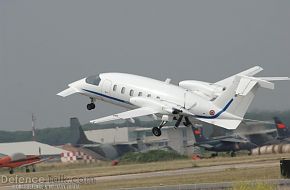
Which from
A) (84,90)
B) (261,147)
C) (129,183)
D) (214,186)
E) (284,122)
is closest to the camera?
(214,186)

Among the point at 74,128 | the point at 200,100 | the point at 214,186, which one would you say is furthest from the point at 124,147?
the point at 214,186

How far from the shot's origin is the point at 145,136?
137625 millimetres

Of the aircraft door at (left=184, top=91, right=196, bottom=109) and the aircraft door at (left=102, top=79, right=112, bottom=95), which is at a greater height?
the aircraft door at (left=102, top=79, right=112, bottom=95)

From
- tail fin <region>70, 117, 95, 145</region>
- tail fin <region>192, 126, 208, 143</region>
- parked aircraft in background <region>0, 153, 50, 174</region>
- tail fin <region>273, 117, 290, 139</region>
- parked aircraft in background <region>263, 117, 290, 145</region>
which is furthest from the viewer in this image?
tail fin <region>70, 117, 95, 145</region>

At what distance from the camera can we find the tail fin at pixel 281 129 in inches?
4653

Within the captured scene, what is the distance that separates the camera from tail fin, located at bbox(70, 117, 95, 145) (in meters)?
131

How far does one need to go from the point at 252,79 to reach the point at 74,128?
7001 centimetres

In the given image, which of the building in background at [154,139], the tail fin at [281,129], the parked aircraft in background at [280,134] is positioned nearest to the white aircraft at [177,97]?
the parked aircraft in background at [280,134]

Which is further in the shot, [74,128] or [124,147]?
[74,128]

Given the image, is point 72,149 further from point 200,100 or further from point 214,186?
point 214,186

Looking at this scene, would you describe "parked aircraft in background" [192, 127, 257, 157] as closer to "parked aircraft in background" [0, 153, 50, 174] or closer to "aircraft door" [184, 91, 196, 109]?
"parked aircraft in background" [0, 153, 50, 174]

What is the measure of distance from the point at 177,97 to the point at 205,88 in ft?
16.1

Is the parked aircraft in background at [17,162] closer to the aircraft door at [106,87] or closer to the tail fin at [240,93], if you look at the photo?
the aircraft door at [106,87]

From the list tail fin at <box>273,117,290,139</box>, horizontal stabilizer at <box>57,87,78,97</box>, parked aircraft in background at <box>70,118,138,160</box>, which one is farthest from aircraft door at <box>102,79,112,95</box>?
tail fin at <box>273,117,290,139</box>
